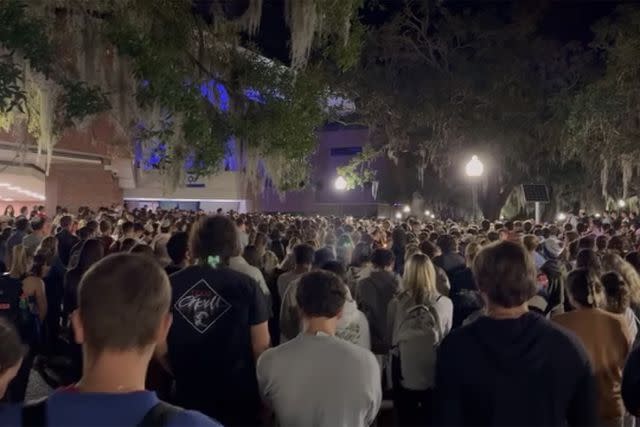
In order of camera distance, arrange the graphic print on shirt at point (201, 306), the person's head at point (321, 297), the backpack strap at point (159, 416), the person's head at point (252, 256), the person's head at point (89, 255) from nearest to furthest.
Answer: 1. the backpack strap at point (159, 416)
2. the person's head at point (321, 297)
3. the graphic print on shirt at point (201, 306)
4. the person's head at point (89, 255)
5. the person's head at point (252, 256)

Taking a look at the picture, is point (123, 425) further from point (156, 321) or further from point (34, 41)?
point (34, 41)

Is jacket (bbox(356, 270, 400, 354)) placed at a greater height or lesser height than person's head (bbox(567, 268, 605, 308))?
lesser

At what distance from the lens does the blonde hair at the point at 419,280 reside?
4656 mm

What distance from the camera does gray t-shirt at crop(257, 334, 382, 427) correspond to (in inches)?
107

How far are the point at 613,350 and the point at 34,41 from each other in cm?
499

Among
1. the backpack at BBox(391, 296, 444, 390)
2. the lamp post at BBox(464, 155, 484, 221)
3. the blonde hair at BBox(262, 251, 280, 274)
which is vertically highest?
the lamp post at BBox(464, 155, 484, 221)

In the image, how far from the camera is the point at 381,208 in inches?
1451

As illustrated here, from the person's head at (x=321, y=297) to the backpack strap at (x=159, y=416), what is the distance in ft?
4.78

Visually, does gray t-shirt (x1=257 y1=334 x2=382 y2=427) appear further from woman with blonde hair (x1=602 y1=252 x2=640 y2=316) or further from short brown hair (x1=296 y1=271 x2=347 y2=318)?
woman with blonde hair (x1=602 y1=252 x2=640 y2=316)

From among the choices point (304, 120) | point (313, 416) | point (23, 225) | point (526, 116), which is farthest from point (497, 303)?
point (526, 116)

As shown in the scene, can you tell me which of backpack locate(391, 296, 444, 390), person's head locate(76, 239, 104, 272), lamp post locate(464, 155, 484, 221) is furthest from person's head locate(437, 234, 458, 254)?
lamp post locate(464, 155, 484, 221)

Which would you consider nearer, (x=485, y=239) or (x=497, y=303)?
(x=497, y=303)

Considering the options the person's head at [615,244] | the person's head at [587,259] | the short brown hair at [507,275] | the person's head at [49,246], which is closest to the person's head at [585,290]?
the short brown hair at [507,275]

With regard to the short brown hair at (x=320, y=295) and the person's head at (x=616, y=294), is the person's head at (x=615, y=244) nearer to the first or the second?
the person's head at (x=616, y=294)
